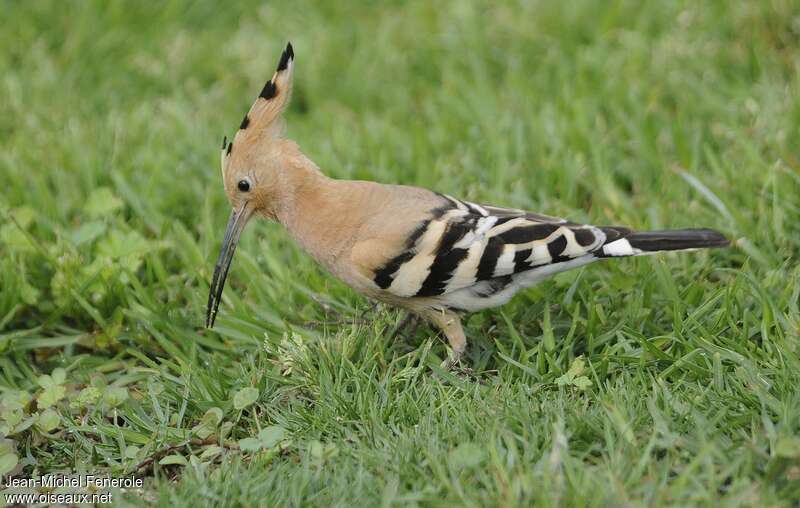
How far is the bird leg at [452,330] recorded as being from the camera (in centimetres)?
319

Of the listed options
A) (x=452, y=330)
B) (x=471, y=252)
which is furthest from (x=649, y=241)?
(x=452, y=330)

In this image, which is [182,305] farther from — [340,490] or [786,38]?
[786,38]

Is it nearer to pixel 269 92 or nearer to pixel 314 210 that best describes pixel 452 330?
pixel 314 210

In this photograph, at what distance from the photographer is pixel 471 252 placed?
3.16m

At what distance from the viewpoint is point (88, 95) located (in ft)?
17.3

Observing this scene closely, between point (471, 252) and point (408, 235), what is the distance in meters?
0.22

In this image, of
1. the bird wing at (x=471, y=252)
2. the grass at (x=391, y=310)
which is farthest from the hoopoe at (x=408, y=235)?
the grass at (x=391, y=310)

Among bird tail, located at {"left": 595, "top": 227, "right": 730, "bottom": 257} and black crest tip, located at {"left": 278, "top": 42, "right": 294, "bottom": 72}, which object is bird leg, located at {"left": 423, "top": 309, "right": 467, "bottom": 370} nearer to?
bird tail, located at {"left": 595, "top": 227, "right": 730, "bottom": 257}

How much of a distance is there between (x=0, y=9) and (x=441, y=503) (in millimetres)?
4554

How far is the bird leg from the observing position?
3.19m

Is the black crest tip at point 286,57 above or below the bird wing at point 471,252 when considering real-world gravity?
above

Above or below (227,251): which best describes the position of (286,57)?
above

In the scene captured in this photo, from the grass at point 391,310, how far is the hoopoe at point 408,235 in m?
0.19

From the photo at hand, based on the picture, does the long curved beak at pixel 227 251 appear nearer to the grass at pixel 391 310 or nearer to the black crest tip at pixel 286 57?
the grass at pixel 391 310
